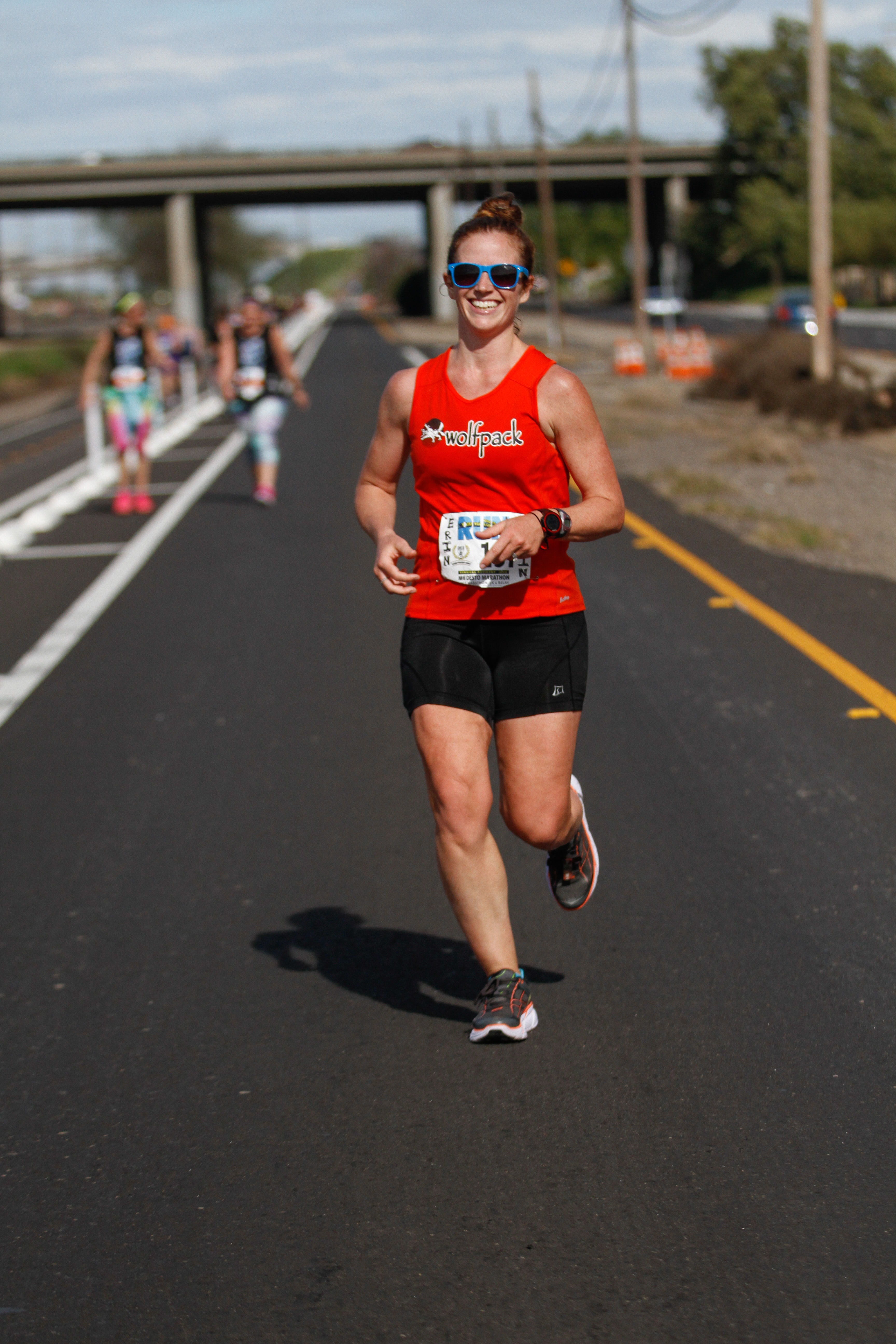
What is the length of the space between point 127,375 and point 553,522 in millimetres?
12322

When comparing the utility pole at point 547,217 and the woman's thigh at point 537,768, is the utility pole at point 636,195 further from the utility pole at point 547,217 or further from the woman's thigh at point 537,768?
the woman's thigh at point 537,768

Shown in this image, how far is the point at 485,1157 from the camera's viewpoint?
3.53 meters

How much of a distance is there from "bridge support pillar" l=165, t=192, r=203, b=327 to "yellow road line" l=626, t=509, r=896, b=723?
74.1m

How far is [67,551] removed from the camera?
1351 centimetres

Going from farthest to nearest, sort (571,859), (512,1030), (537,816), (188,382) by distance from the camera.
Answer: (188,382) < (571,859) < (537,816) < (512,1030)

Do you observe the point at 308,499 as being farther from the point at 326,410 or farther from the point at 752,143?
the point at 752,143

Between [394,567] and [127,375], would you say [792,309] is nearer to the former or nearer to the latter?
[127,375]

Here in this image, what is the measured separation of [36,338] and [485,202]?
94370 millimetres

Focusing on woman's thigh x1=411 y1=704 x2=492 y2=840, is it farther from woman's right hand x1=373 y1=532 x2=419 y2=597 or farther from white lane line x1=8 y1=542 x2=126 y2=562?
white lane line x1=8 y1=542 x2=126 y2=562

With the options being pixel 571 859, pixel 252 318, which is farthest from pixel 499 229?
pixel 252 318

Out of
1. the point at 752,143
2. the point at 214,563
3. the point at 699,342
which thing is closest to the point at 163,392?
the point at 699,342

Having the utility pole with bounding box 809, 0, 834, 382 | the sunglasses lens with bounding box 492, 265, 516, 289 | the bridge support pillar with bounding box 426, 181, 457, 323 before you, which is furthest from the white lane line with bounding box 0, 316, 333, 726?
the bridge support pillar with bounding box 426, 181, 457, 323

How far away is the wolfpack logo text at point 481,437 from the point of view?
3.93 m

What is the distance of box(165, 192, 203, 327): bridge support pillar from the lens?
8469 cm
